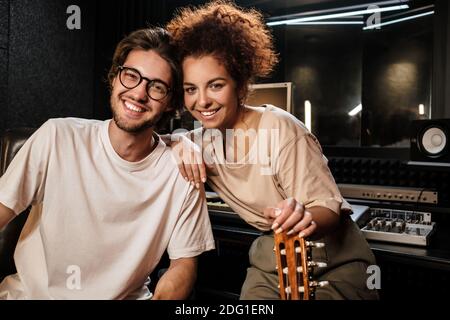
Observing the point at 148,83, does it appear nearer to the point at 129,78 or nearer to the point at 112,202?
the point at 129,78

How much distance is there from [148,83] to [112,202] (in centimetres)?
42

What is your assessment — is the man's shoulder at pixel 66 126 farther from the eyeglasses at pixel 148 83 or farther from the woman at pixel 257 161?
the woman at pixel 257 161

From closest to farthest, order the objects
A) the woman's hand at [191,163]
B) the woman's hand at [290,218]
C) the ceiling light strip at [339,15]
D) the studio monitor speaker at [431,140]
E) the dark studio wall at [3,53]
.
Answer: the woman's hand at [290,218] < the woman's hand at [191,163] < the studio monitor speaker at [431,140] < the dark studio wall at [3,53] < the ceiling light strip at [339,15]

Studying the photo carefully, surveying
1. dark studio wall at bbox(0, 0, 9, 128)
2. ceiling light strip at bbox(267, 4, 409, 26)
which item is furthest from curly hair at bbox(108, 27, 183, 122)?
ceiling light strip at bbox(267, 4, 409, 26)

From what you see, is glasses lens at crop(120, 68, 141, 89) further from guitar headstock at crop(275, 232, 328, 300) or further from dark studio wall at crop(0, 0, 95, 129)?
dark studio wall at crop(0, 0, 95, 129)

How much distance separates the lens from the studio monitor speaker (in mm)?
2127

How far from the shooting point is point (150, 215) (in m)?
1.39

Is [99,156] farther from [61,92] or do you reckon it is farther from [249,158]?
[61,92]

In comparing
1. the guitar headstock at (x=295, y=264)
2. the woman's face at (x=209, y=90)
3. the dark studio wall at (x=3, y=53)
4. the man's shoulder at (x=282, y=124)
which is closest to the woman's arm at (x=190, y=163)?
the woman's face at (x=209, y=90)

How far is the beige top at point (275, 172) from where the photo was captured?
130cm

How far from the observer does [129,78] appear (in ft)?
4.75

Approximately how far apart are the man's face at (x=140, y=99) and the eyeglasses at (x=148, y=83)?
0.01m

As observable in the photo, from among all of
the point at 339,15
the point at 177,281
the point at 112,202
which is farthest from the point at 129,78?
the point at 339,15
